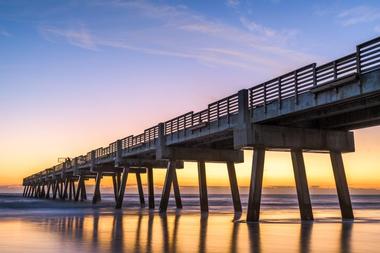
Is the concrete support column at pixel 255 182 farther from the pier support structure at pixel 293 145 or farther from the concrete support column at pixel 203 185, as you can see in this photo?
the concrete support column at pixel 203 185

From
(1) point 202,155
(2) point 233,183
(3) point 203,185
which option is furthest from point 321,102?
(3) point 203,185

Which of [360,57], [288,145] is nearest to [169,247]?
[360,57]

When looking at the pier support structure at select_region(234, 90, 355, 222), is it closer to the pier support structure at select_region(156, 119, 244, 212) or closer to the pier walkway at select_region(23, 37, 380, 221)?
the pier walkway at select_region(23, 37, 380, 221)

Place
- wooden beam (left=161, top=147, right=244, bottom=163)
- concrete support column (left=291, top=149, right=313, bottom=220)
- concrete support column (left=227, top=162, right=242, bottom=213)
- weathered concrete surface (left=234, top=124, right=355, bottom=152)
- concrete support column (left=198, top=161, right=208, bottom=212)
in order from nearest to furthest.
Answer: weathered concrete surface (left=234, top=124, right=355, bottom=152)
concrete support column (left=291, top=149, right=313, bottom=220)
wooden beam (left=161, top=147, right=244, bottom=163)
concrete support column (left=227, top=162, right=242, bottom=213)
concrete support column (left=198, top=161, right=208, bottom=212)

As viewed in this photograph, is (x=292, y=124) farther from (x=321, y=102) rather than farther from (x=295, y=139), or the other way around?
(x=321, y=102)

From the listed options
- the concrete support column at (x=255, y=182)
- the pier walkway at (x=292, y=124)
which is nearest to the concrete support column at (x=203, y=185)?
the pier walkway at (x=292, y=124)

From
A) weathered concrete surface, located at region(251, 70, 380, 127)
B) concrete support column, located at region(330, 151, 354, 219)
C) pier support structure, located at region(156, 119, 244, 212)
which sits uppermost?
weathered concrete surface, located at region(251, 70, 380, 127)

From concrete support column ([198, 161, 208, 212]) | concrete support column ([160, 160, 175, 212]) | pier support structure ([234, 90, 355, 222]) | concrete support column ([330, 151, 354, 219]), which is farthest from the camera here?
concrete support column ([198, 161, 208, 212])

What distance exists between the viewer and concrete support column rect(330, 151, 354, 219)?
2542 cm

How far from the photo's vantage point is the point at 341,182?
25391 millimetres

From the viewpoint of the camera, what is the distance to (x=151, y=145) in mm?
39625

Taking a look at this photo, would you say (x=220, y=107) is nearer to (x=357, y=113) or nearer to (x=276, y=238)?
(x=357, y=113)

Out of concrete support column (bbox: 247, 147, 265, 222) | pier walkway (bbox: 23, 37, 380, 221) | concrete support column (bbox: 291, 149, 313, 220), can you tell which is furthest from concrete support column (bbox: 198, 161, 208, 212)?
concrete support column (bbox: 247, 147, 265, 222)

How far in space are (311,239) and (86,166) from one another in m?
51.6
